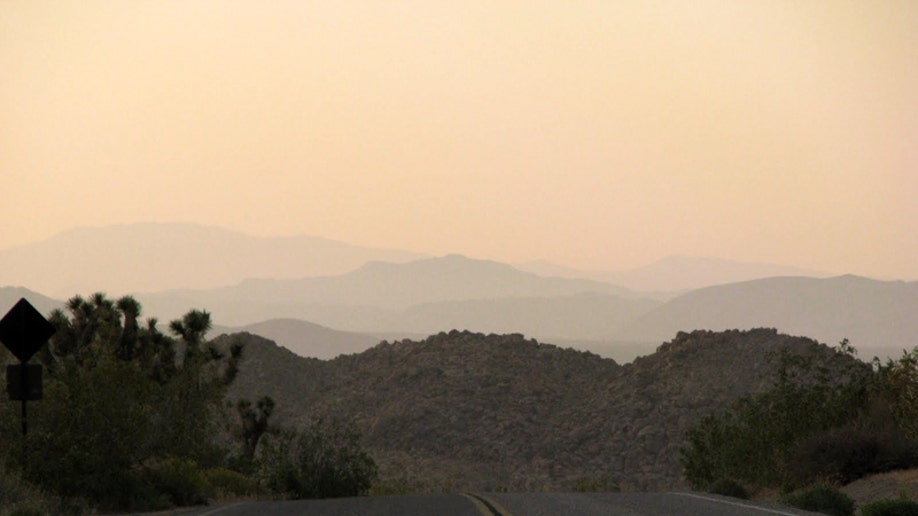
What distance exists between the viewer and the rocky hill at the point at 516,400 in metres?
74.7

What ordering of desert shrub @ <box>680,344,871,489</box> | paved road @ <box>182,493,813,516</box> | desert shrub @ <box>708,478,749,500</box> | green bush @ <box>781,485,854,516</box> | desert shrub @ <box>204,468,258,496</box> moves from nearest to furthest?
paved road @ <box>182,493,813,516</box> < green bush @ <box>781,485,854,516</box> < desert shrub @ <box>708,478,749,500</box> < desert shrub @ <box>680,344,871,489</box> < desert shrub @ <box>204,468,258,496</box>

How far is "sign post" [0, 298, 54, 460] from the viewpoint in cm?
2573

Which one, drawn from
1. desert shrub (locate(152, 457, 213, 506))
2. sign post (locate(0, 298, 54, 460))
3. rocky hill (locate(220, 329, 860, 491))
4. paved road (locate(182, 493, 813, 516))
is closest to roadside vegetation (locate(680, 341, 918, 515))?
paved road (locate(182, 493, 813, 516))

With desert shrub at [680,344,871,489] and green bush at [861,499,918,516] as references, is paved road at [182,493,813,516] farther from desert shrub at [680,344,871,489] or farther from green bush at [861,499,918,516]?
desert shrub at [680,344,871,489]

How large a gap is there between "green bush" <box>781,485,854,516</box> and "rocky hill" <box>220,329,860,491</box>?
143ft

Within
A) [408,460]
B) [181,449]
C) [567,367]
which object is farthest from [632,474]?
[181,449]

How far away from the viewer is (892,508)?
71.5ft

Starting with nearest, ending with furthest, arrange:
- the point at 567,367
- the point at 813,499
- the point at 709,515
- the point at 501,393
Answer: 1. the point at 709,515
2. the point at 813,499
3. the point at 501,393
4. the point at 567,367

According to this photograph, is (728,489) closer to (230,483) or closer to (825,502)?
(825,502)

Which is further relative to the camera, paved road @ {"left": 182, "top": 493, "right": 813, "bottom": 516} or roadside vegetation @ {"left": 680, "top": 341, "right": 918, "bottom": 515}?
roadside vegetation @ {"left": 680, "top": 341, "right": 918, "bottom": 515}

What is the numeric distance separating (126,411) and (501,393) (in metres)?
62.4

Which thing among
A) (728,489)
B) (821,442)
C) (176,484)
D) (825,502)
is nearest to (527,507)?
(825,502)

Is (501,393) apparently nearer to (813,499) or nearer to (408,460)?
(408,460)

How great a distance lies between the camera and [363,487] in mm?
39281
